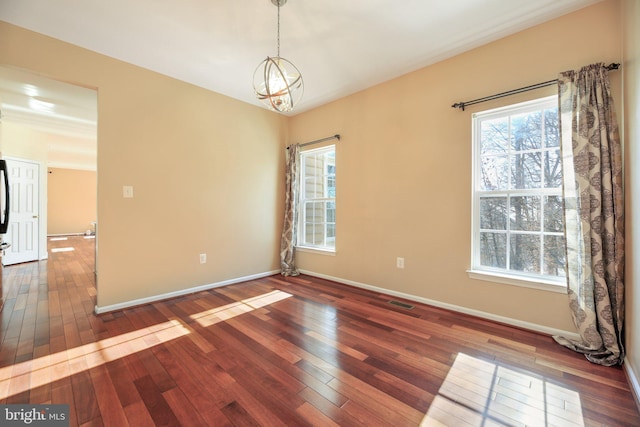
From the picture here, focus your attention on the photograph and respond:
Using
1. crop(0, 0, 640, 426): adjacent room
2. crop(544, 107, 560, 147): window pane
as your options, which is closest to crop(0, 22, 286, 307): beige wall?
crop(0, 0, 640, 426): adjacent room

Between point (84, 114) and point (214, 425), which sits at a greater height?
point (84, 114)

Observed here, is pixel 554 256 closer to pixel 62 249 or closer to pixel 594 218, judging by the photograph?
pixel 594 218

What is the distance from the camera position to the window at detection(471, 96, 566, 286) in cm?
238

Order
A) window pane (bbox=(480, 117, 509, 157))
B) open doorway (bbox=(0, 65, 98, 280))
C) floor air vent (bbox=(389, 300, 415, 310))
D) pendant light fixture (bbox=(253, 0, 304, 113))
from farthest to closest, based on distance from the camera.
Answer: open doorway (bbox=(0, 65, 98, 280)), floor air vent (bbox=(389, 300, 415, 310)), window pane (bbox=(480, 117, 509, 157)), pendant light fixture (bbox=(253, 0, 304, 113))

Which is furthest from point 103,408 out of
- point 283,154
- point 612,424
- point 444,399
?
point 283,154

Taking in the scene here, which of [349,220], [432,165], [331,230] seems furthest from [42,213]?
[432,165]

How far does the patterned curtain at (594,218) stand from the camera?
6.39ft

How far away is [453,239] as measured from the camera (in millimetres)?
2877

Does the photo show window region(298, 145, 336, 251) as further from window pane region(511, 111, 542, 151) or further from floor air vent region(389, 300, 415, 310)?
window pane region(511, 111, 542, 151)

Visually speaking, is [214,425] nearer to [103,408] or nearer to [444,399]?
[103,408]

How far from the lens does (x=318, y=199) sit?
440cm

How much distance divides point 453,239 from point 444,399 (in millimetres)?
1697

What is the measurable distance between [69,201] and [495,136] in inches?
534

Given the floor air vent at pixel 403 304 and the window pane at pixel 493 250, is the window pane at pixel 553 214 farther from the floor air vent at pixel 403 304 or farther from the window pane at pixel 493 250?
the floor air vent at pixel 403 304
